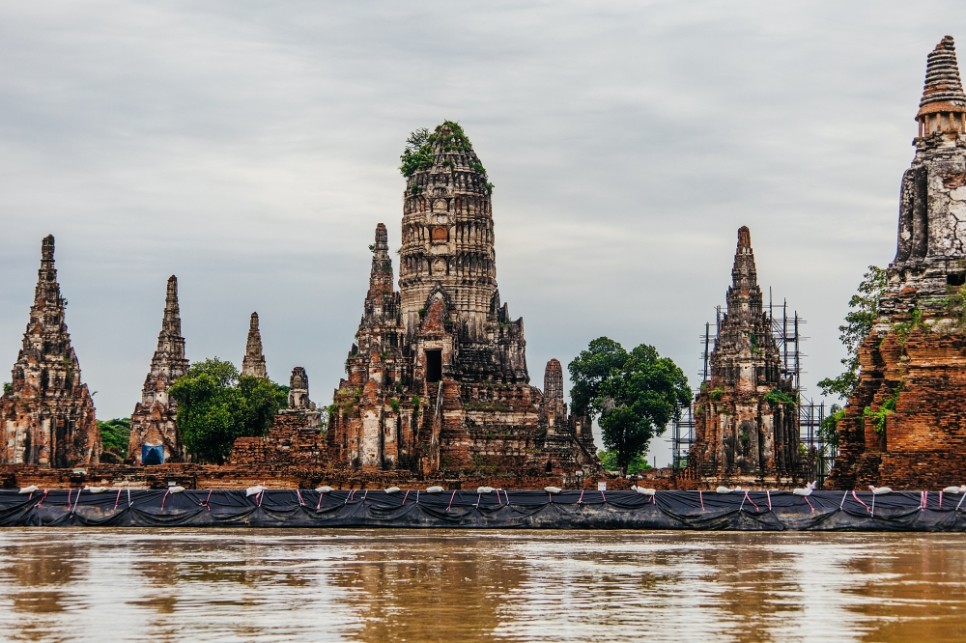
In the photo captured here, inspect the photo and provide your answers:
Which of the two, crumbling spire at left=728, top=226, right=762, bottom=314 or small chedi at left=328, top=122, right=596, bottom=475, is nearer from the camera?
→ small chedi at left=328, top=122, right=596, bottom=475

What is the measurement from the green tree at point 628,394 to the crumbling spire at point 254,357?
69.9 feet

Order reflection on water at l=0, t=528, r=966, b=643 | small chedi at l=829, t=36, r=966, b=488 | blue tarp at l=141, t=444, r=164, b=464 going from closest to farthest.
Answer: reflection on water at l=0, t=528, r=966, b=643
small chedi at l=829, t=36, r=966, b=488
blue tarp at l=141, t=444, r=164, b=464

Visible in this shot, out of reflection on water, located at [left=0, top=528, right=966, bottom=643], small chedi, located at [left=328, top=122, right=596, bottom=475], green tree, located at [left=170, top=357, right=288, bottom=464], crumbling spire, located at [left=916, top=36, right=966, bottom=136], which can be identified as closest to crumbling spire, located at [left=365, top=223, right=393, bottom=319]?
small chedi, located at [left=328, top=122, right=596, bottom=475]

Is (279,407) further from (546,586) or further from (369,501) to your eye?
(546,586)

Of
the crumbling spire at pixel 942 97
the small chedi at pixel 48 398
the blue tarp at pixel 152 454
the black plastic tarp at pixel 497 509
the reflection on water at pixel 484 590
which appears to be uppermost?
the crumbling spire at pixel 942 97

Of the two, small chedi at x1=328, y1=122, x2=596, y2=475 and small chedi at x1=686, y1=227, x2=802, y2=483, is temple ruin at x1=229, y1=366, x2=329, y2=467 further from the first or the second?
small chedi at x1=686, y1=227, x2=802, y2=483

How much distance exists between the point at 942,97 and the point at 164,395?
56886 millimetres

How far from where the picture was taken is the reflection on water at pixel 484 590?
15.1 m

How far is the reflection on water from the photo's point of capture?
595 inches

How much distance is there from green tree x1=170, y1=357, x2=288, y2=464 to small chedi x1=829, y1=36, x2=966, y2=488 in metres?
44.8

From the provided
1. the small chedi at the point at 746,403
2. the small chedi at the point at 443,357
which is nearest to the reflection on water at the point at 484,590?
the small chedi at the point at 443,357

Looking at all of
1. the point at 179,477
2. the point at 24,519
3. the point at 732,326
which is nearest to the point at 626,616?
the point at 24,519

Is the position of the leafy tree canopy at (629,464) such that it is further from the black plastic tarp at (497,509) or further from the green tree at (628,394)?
the black plastic tarp at (497,509)

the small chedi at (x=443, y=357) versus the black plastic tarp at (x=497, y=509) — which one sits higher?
the small chedi at (x=443, y=357)
